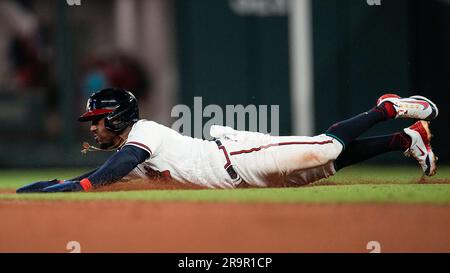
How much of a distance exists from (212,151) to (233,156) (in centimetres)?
13

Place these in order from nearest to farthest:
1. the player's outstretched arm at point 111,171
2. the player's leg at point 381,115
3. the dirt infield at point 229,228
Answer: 1. the dirt infield at point 229,228
2. the player's outstretched arm at point 111,171
3. the player's leg at point 381,115

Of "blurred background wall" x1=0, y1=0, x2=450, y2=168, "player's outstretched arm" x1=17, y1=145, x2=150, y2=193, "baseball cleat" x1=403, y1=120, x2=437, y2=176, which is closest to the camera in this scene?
"player's outstretched arm" x1=17, y1=145, x2=150, y2=193

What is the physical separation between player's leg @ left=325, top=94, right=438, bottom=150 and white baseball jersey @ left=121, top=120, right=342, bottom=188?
90 millimetres

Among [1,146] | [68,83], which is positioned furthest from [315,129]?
[1,146]

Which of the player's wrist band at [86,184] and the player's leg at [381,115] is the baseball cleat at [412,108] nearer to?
the player's leg at [381,115]

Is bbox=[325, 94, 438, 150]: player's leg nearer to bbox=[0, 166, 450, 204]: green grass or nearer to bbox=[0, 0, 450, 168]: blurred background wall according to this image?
bbox=[0, 166, 450, 204]: green grass

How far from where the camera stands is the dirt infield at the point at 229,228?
3434mm

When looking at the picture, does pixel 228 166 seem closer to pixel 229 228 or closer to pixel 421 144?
pixel 229 228

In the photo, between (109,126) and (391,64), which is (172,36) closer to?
(391,64)

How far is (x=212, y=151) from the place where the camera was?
4453mm

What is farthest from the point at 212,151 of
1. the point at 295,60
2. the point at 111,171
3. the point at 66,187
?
the point at 295,60

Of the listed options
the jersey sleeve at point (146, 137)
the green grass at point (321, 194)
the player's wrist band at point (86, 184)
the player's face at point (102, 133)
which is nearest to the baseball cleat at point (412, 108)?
the green grass at point (321, 194)

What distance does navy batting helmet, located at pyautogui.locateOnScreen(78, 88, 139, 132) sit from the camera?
4402 mm

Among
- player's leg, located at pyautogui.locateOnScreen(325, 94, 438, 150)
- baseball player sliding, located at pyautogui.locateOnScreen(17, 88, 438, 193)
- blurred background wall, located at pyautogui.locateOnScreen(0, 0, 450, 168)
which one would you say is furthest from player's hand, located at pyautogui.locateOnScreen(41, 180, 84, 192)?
blurred background wall, located at pyautogui.locateOnScreen(0, 0, 450, 168)
